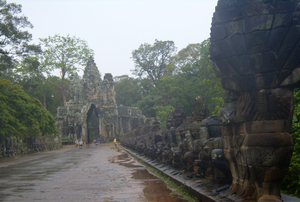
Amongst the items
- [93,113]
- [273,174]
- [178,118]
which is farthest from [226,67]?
[93,113]

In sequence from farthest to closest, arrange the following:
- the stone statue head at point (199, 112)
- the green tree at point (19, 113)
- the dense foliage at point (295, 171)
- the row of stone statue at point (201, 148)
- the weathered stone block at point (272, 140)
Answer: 1. the green tree at point (19, 113)
2. the stone statue head at point (199, 112)
3. the dense foliage at point (295, 171)
4. the row of stone statue at point (201, 148)
5. the weathered stone block at point (272, 140)

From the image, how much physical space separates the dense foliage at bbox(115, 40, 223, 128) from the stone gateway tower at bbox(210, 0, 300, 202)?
1510 inches

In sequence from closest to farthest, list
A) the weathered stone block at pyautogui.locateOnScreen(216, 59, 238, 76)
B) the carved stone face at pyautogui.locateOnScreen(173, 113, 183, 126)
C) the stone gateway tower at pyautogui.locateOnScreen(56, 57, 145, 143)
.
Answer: the weathered stone block at pyautogui.locateOnScreen(216, 59, 238, 76) → the carved stone face at pyautogui.locateOnScreen(173, 113, 183, 126) → the stone gateway tower at pyautogui.locateOnScreen(56, 57, 145, 143)

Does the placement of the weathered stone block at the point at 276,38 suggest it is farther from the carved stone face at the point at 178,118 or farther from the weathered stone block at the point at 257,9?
the carved stone face at the point at 178,118

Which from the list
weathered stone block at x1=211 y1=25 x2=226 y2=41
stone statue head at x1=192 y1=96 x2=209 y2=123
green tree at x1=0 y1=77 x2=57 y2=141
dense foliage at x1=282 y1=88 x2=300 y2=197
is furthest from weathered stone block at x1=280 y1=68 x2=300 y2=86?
green tree at x1=0 y1=77 x2=57 y2=141

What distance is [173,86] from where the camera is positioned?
2355 inches

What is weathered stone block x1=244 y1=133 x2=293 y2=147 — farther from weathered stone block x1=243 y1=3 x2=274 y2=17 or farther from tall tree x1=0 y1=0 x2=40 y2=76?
tall tree x1=0 y1=0 x2=40 y2=76

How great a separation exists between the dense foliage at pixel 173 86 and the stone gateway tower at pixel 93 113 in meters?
4.35

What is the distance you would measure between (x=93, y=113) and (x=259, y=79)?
6038cm

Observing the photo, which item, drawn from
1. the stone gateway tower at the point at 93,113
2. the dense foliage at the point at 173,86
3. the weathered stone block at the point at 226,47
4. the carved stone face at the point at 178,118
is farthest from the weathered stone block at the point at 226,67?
the stone gateway tower at the point at 93,113

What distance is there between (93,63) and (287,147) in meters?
62.3

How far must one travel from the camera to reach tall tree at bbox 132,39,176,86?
7288 cm

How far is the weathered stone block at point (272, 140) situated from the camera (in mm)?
4516

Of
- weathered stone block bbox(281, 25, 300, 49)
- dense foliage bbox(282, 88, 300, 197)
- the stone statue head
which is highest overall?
weathered stone block bbox(281, 25, 300, 49)
